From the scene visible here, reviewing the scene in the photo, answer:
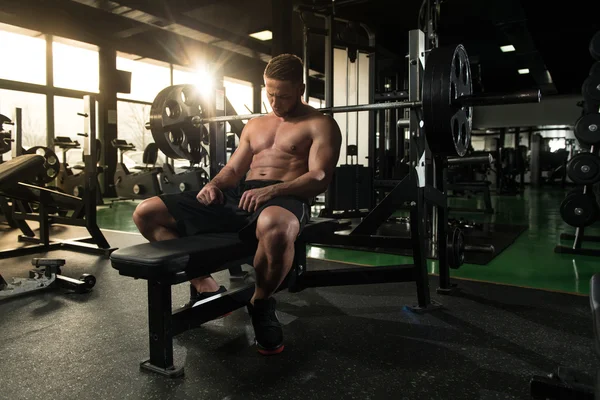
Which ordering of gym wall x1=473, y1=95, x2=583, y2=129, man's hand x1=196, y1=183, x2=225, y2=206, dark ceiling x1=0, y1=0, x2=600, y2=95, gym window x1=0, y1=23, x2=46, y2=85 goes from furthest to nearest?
gym wall x1=473, y1=95, x2=583, y2=129 < gym window x1=0, y1=23, x2=46, y2=85 < dark ceiling x1=0, y1=0, x2=600, y2=95 < man's hand x1=196, y1=183, x2=225, y2=206

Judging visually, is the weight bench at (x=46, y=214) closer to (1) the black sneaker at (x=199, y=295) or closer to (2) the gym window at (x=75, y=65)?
(1) the black sneaker at (x=199, y=295)

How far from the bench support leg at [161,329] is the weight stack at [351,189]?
9.36 ft

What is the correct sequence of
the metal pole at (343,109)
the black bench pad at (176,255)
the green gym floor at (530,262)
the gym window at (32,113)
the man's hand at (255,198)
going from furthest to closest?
the gym window at (32,113), the green gym floor at (530,262), the metal pole at (343,109), the man's hand at (255,198), the black bench pad at (176,255)

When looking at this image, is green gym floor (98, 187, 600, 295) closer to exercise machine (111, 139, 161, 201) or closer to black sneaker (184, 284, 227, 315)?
black sneaker (184, 284, 227, 315)

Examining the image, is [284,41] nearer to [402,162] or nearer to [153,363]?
[402,162]

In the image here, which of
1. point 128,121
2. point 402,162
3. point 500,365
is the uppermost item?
point 128,121

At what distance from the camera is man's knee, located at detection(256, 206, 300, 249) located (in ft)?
4.96

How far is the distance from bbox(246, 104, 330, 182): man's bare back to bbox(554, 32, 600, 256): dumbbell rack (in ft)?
7.66

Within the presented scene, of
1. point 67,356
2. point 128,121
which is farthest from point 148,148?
point 67,356

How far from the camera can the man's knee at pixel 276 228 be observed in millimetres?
1513

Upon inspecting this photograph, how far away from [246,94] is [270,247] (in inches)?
399

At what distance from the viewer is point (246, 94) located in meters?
11.2

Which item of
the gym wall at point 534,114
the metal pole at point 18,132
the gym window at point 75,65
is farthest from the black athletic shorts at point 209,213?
the gym wall at point 534,114

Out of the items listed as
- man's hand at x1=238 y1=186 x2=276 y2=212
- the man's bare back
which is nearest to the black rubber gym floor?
man's hand at x1=238 y1=186 x2=276 y2=212
